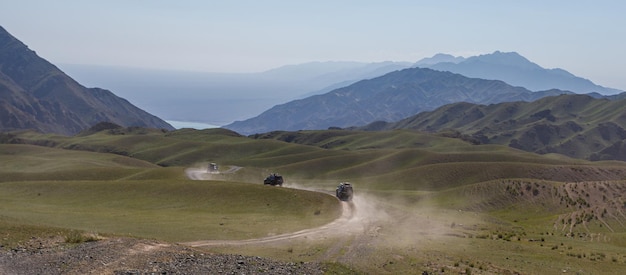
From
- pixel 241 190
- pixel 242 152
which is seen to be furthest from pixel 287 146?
pixel 241 190

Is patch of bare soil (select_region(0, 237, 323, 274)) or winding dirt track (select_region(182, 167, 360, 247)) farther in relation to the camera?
winding dirt track (select_region(182, 167, 360, 247))

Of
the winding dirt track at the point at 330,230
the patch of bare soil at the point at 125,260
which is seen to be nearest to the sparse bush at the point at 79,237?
the patch of bare soil at the point at 125,260

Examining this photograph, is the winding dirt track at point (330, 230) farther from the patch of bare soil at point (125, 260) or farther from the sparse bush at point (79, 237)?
the sparse bush at point (79, 237)

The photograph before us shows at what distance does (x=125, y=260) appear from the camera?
24.9 meters

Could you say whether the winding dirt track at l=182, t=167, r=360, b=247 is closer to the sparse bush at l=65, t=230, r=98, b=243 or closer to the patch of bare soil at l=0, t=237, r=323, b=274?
the patch of bare soil at l=0, t=237, r=323, b=274

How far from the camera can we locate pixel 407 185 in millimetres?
102875

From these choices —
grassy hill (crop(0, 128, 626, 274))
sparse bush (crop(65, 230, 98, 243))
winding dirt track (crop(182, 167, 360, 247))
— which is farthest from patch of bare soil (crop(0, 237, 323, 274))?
winding dirt track (crop(182, 167, 360, 247))

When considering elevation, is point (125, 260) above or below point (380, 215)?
below

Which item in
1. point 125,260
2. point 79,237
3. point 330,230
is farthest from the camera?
point 330,230

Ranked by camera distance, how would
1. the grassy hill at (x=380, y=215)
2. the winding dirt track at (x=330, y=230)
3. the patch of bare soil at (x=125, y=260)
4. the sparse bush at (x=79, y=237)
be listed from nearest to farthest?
1. the patch of bare soil at (x=125, y=260)
2. the sparse bush at (x=79, y=237)
3. the grassy hill at (x=380, y=215)
4. the winding dirt track at (x=330, y=230)

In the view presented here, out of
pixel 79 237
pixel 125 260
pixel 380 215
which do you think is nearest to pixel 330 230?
pixel 380 215

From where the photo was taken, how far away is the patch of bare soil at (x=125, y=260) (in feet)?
76.4

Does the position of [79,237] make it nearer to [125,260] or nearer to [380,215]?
[125,260]

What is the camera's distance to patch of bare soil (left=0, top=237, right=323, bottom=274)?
23.3 meters
